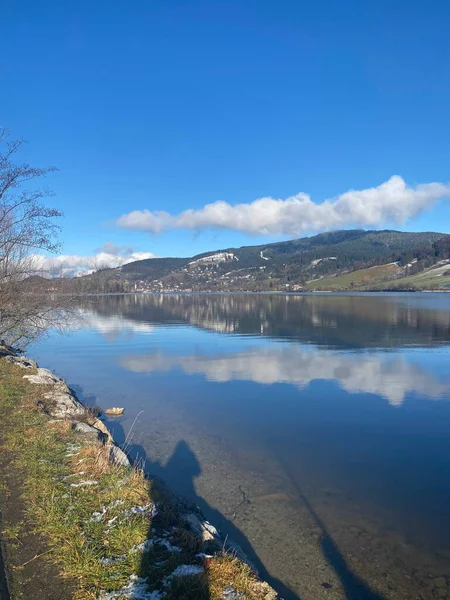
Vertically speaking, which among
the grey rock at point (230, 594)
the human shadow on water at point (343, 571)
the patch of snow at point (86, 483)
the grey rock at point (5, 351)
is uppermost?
Answer: the grey rock at point (5, 351)

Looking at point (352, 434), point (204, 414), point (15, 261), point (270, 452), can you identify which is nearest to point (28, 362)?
point (15, 261)

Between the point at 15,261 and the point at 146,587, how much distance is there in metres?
22.8

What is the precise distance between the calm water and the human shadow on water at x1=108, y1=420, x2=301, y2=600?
39 mm

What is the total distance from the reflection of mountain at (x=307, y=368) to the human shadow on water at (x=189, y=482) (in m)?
10.4

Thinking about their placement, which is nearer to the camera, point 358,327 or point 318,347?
point 318,347

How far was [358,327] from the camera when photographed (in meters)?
49.6

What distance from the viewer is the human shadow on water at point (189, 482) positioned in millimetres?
7664

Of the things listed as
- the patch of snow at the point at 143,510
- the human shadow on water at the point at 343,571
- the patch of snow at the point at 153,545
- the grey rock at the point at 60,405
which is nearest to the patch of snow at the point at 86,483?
the patch of snow at the point at 143,510

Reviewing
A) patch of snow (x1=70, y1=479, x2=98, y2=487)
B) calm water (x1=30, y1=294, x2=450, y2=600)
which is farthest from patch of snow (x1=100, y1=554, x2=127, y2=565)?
calm water (x1=30, y1=294, x2=450, y2=600)

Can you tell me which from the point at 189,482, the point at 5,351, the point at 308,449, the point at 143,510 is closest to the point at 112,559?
the point at 143,510

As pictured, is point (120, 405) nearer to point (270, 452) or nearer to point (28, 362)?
point (28, 362)

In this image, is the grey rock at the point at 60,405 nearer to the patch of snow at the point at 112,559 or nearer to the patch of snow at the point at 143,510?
the patch of snow at the point at 143,510

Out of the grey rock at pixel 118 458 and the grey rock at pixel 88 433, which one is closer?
the grey rock at pixel 118 458

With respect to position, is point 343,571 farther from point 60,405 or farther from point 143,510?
point 60,405
